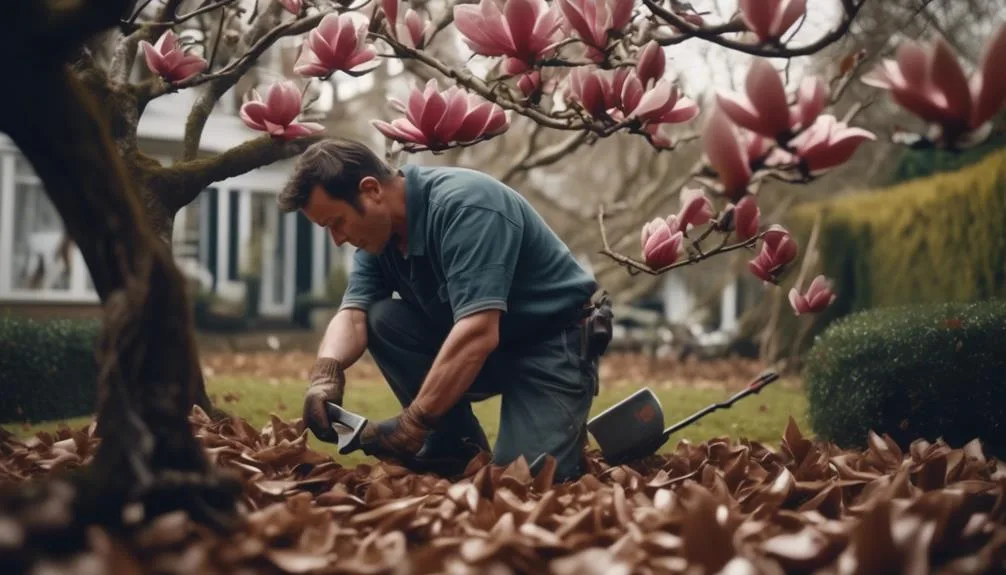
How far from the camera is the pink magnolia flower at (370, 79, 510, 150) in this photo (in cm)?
262

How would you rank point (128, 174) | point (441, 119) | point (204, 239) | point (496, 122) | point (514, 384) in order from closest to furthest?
1. point (128, 174)
2. point (441, 119)
3. point (496, 122)
4. point (514, 384)
5. point (204, 239)

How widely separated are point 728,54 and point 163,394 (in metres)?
7.40

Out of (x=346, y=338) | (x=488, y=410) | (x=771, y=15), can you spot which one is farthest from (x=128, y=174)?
(x=488, y=410)

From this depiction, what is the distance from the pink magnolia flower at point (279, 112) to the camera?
9.28 ft

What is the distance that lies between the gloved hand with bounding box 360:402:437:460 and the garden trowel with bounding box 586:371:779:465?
72 centimetres

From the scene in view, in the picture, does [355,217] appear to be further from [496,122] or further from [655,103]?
[655,103]

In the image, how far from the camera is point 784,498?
2566mm

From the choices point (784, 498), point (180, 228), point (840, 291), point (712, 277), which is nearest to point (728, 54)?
point (840, 291)

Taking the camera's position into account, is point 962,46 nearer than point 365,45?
No

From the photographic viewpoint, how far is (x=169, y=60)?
117 inches

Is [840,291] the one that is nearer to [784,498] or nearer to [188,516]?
[784,498]

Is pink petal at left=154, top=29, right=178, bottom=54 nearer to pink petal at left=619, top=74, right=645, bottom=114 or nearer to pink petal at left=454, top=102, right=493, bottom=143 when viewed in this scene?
pink petal at left=454, top=102, right=493, bottom=143

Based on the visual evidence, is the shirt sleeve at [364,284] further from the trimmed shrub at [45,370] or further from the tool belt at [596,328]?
the trimmed shrub at [45,370]

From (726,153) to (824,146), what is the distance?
8.2 inches
